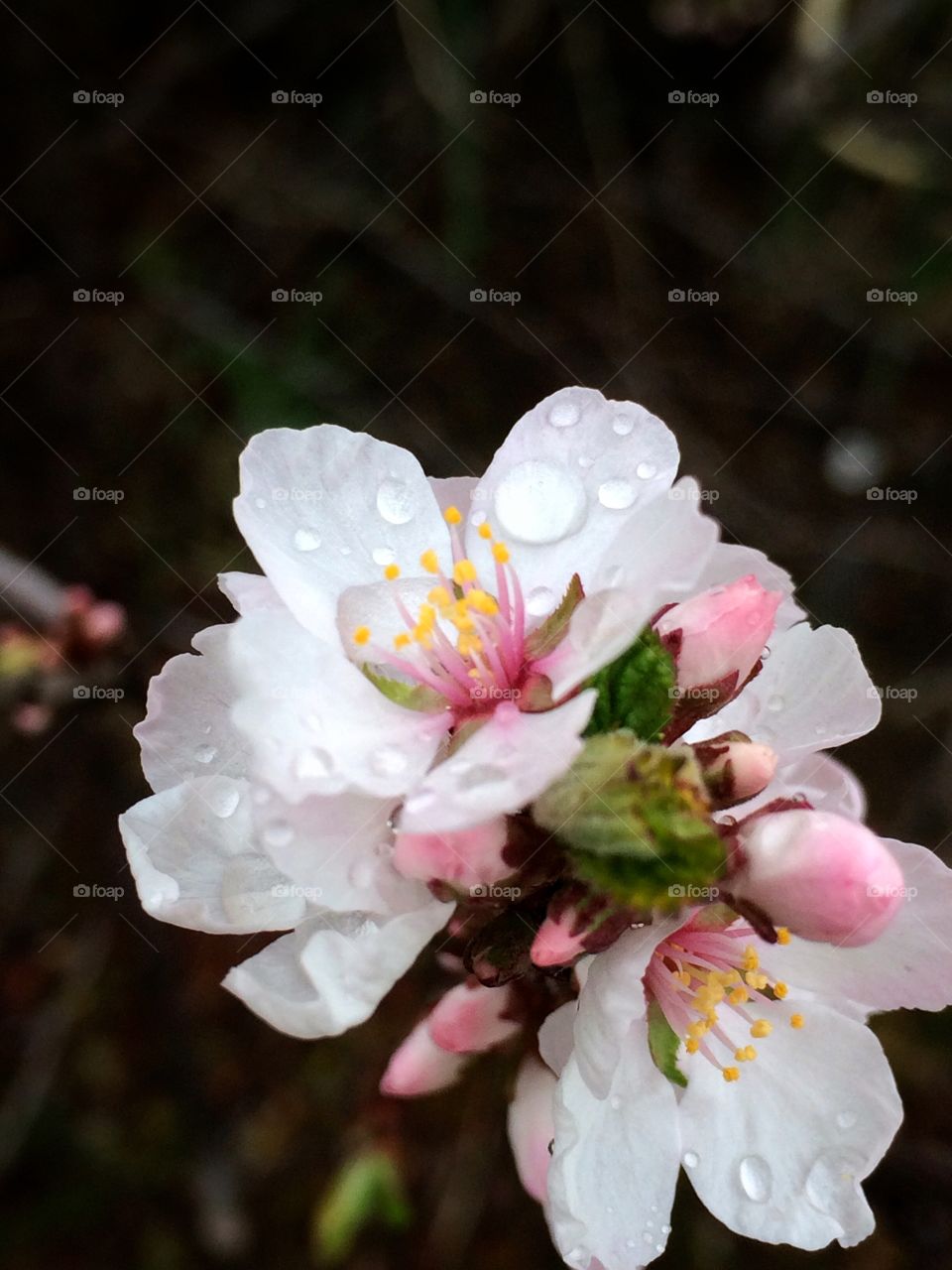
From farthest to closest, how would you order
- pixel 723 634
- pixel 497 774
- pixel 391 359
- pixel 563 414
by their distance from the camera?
pixel 391 359, pixel 563 414, pixel 723 634, pixel 497 774

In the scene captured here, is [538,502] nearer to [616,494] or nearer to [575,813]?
[616,494]

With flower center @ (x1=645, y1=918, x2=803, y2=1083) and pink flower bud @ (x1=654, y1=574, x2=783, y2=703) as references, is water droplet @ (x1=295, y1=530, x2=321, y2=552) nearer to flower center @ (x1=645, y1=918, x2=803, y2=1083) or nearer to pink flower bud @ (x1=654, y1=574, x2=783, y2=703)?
pink flower bud @ (x1=654, y1=574, x2=783, y2=703)

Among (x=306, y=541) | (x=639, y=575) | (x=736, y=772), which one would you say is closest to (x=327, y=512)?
(x=306, y=541)

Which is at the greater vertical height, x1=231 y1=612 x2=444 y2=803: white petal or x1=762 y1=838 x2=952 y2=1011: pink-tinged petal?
x1=231 y1=612 x2=444 y2=803: white petal

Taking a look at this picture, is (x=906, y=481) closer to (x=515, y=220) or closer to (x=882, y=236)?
(x=882, y=236)

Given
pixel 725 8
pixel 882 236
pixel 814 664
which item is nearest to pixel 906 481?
pixel 882 236

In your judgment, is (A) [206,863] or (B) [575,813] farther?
(A) [206,863]

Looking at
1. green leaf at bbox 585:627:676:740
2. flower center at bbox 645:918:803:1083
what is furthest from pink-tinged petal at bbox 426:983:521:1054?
green leaf at bbox 585:627:676:740

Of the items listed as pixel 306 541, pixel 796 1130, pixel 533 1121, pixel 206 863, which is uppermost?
pixel 306 541
